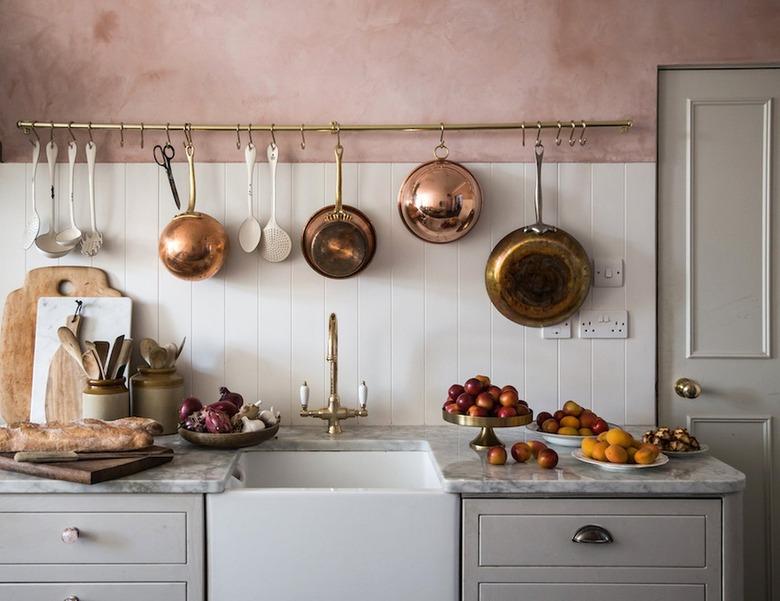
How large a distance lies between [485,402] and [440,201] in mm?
670

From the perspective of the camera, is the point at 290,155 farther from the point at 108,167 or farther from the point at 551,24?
the point at 551,24

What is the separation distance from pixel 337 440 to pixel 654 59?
1546 millimetres

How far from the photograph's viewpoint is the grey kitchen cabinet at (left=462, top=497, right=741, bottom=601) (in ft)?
5.14

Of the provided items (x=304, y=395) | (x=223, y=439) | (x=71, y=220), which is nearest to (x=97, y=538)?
(x=223, y=439)

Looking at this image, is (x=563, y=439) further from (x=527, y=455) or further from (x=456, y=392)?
(x=456, y=392)

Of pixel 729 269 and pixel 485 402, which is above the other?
pixel 729 269

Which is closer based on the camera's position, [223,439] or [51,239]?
[223,439]

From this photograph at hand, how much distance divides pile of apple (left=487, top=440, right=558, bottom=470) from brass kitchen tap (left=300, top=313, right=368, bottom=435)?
485 millimetres

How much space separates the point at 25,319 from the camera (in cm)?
→ 214

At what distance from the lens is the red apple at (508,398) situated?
174 cm

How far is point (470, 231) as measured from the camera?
7.13 ft

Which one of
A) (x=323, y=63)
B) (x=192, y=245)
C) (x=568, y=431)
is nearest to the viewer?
(x=568, y=431)

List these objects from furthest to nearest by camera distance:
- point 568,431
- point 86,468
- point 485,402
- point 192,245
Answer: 1. point 192,245
2. point 568,431
3. point 485,402
4. point 86,468

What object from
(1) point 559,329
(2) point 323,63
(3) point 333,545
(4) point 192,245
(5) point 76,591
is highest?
(2) point 323,63
